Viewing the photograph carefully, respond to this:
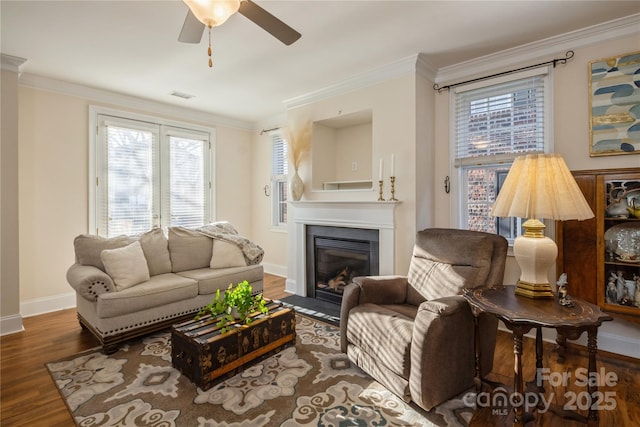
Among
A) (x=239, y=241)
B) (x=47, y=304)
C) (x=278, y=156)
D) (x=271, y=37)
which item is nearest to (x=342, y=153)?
(x=278, y=156)

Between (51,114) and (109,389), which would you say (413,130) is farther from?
(51,114)

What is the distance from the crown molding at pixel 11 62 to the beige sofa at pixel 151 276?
1732 mm

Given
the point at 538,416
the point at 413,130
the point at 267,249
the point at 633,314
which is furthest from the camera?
the point at 267,249

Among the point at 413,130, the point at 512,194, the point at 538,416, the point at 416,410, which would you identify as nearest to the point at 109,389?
the point at 416,410

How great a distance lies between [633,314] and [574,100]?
1733 mm

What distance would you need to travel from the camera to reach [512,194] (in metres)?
1.97

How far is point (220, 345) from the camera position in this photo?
214cm

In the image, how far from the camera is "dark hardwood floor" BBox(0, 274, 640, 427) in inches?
72.6

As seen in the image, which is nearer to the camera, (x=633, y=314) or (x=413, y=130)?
(x=633, y=314)

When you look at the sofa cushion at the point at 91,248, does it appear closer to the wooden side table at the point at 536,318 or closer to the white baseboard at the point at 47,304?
the white baseboard at the point at 47,304

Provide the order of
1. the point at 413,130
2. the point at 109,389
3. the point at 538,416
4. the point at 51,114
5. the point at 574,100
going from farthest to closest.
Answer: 1. the point at 51,114
2. the point at 413,130
3. the point at 574,100
4. the point at 109,389
5. the point at 538,416

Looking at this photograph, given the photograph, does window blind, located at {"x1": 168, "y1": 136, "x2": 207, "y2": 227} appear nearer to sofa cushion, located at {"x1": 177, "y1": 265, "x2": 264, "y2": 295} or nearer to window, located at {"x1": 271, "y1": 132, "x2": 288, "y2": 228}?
window, located at {"x1": 271, "y1": 132, "x2": 288, "y2": 228}

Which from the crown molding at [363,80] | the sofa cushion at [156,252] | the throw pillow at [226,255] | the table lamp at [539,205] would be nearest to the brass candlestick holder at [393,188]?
the crown molding at [363,80]

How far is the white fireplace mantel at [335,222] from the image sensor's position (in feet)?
11.0
